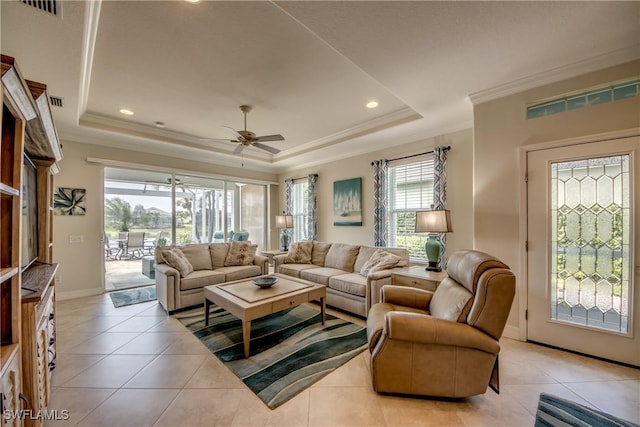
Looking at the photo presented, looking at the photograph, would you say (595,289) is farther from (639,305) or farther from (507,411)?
(507,411)

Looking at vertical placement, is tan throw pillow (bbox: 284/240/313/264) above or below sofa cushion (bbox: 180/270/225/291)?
above

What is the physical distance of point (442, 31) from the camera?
1.97m

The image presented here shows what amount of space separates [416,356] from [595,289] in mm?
1987

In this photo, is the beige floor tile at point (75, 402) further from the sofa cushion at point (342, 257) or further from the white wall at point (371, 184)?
the white wall at point (371, 184)

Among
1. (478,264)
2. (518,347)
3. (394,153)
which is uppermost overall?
(394,153)

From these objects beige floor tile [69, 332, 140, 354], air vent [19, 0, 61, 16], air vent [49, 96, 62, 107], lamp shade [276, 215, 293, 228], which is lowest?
beige floor tile [69, 332, 140, 354]

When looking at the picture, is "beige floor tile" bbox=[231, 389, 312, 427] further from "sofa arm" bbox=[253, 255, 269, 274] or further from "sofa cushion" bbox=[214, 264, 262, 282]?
"sofa arm" bbox=[253, 255, 269, 274]

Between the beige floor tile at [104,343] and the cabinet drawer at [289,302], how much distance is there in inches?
64.1

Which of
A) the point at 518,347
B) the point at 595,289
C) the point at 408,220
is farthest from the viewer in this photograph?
the point at 408,220

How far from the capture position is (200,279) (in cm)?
382

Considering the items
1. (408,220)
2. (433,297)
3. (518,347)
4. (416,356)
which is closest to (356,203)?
(408,220)

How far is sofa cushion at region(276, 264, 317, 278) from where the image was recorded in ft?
14.1

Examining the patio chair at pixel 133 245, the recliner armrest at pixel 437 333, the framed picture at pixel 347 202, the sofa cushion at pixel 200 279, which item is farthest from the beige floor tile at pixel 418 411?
the patio chair at pixel 133 245

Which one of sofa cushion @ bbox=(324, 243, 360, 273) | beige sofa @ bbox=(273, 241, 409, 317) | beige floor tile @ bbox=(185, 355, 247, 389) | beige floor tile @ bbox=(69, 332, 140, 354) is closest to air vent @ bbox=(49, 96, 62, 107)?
beige floor tile @ bbox=(69, 332, 140, 354)
